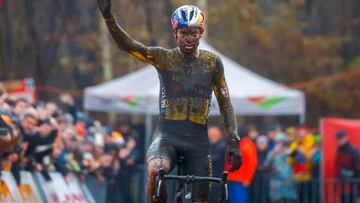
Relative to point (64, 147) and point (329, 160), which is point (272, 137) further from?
point (64, 147)

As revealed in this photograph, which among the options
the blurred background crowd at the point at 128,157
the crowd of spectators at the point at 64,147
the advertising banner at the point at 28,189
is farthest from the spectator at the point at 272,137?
the advertising banner at the point at 28,189

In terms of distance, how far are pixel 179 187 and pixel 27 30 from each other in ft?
80.1

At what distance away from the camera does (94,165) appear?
17953 millimetres

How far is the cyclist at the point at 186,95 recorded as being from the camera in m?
10.4

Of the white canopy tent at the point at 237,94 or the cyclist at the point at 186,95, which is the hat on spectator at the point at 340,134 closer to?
the white canopy tent at the point at 237,94

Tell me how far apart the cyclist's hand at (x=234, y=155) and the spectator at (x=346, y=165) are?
30.7ft

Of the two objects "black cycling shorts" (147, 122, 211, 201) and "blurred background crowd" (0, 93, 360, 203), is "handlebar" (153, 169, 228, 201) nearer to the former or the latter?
"black cycling shorts" (147, 122, 211, 201)

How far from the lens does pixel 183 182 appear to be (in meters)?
10.1

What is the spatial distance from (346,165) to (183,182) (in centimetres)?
1045

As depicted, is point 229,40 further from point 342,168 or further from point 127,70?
point 342,168

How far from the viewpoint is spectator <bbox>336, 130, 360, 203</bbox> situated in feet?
A: 64.7

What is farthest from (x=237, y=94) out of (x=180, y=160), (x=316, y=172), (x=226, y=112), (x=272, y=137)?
(x=180, y=160)

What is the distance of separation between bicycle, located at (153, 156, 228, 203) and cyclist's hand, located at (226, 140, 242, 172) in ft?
1.66

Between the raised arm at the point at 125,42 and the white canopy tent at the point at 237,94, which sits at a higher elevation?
the white canopy tent at the point at 237,94
